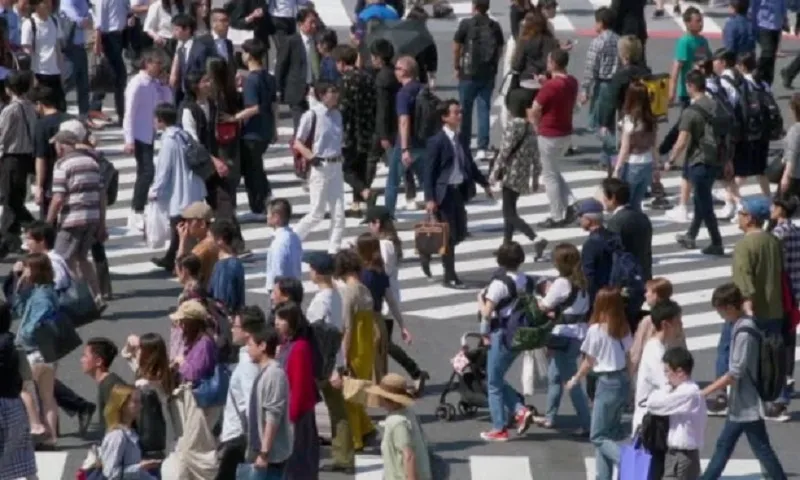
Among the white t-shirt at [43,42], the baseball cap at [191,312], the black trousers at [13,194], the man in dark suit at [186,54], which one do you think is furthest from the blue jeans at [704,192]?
the baseball cap at [191,312]

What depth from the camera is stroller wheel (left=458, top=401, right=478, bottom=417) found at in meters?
21.0

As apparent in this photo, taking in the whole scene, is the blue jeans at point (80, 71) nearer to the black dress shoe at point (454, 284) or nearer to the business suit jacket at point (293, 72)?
the business suit jacket at point (293, 72)

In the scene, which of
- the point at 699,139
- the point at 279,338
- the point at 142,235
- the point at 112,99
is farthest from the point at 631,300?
the point at 112,99

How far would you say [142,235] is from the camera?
26.9 m

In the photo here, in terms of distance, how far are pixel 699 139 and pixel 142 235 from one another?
5.79 meters

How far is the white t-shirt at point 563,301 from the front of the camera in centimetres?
2034

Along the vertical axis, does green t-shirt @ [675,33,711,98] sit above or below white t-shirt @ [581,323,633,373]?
above

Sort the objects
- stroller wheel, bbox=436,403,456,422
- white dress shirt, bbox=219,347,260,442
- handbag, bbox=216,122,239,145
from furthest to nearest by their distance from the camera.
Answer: handbag, bbox=216,122,239,145 → stroller wheel, bbox=436,403,456,422 → white dress shirt, bbox=219,347,260,442

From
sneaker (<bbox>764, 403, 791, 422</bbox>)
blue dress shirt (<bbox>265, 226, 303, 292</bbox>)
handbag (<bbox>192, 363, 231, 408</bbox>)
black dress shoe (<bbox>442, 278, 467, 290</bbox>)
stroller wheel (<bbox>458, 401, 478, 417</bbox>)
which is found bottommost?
sneaker (<bbox>764, 403, 791, 422</bbox>)

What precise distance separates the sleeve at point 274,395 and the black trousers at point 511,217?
8.71 meters

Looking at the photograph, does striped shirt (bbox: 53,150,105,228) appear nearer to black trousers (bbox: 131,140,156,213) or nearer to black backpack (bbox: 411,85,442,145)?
black trousers (bbox: 131,140,156,213)

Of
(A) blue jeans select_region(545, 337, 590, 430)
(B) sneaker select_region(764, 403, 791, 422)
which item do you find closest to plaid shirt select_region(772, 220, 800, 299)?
(B) sneaker select_region(764, 403, 791, 422)

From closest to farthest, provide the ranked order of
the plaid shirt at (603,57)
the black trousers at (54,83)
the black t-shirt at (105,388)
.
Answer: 1. the black t-shirt at (105,388)
2. the black trousers at (54,83)
3. the plaid shirt at (603,57)

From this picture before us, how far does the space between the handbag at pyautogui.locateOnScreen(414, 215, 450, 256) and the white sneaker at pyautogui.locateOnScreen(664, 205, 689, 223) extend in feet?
13.3
